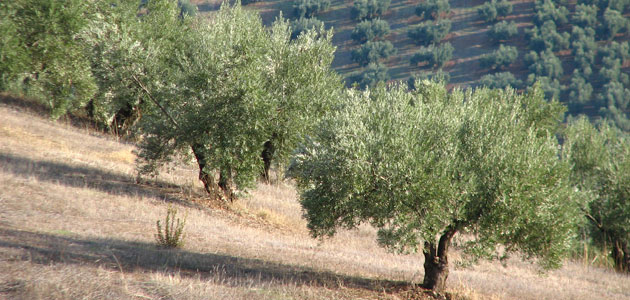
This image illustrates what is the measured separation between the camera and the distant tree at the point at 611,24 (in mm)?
134000

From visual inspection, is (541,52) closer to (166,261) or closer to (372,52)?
(372,52)

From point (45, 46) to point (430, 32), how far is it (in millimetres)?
123583

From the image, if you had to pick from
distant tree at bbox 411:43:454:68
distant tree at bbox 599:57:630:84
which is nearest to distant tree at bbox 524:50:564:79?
distant tree at bbox 599:57:630:84

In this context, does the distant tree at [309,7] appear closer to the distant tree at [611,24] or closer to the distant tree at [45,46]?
the distant tree at [611,24]

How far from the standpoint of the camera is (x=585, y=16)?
13712 centimetres

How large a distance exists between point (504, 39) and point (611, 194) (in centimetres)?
12340

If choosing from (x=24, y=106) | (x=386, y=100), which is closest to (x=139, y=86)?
(x=386, y=100)

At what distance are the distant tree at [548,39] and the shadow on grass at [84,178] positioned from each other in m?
129

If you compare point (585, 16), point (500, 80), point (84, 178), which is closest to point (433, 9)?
point (585, 16)

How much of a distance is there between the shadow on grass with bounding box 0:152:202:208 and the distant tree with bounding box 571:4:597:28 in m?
143

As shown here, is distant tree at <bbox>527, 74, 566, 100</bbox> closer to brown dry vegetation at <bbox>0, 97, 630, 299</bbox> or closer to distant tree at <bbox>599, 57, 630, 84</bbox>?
distant tree at <bbox>599, 57, 630, 84</bbox>

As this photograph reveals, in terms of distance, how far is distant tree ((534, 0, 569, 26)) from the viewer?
456 feet

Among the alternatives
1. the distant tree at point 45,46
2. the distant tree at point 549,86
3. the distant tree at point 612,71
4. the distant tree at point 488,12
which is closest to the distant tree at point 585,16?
the distant tree at point 612,71

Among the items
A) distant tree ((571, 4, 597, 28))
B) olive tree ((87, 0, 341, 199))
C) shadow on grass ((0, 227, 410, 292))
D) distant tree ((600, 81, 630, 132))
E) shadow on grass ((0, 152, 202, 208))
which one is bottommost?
shadow on grass ((0, 227, 410, 292))
